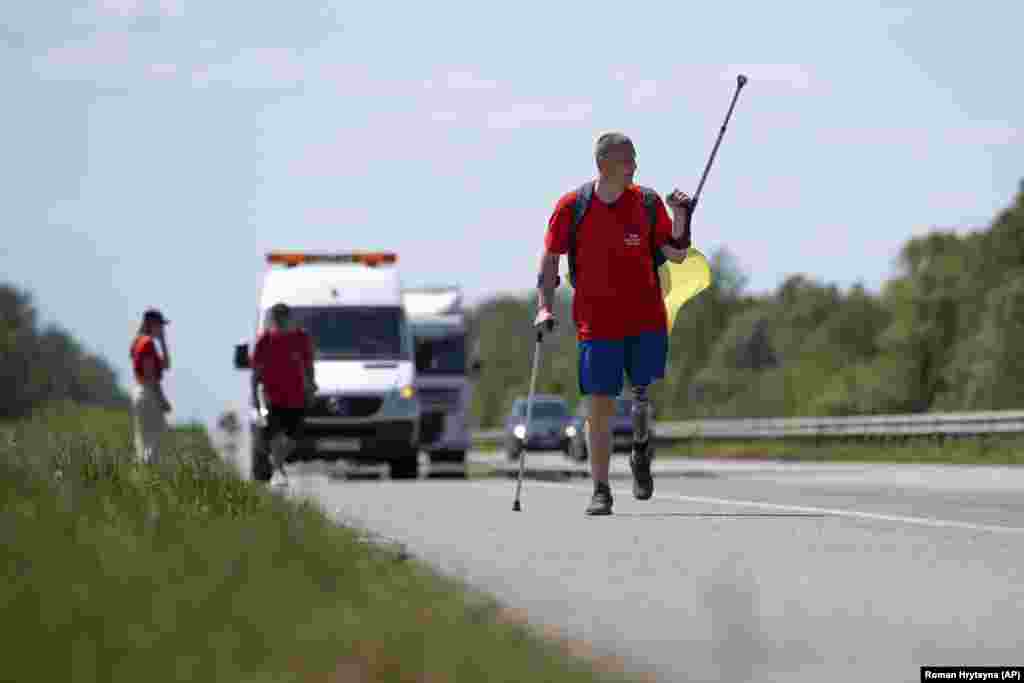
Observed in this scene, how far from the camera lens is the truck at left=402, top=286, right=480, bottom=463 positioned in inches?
1335

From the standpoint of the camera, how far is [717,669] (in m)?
6.62

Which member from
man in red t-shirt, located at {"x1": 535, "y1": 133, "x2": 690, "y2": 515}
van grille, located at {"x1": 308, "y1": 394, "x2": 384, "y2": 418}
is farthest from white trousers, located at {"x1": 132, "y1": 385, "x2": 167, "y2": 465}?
man in red t-shirt, located at {"x1": 535, "y1": 133, "x2": 690, "y2": 515}

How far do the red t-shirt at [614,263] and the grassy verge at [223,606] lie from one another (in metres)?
4.00

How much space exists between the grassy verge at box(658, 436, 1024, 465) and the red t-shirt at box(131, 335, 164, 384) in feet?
39.9

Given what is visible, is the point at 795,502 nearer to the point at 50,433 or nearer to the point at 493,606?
the point at 50,433

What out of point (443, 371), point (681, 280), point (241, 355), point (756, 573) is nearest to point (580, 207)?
point (681, 280)

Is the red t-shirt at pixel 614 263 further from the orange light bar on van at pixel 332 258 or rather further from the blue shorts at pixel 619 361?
the orange light bar on van at pixel 332 258

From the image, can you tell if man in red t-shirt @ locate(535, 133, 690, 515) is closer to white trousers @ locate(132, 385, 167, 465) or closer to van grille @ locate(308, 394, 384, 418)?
white trousers @ locate(132, 385, 167, 465)

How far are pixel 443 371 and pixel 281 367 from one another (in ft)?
53.4

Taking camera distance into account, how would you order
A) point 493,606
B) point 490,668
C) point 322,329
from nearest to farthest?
point 490,668 < point 493,606 < point 322,329

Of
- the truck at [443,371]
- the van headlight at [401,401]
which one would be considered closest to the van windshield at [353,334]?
the truck at [443,371]

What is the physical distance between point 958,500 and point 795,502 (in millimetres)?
1143

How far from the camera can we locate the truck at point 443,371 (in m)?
33.9

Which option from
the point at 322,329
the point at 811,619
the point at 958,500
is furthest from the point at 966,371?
the point at 811,619
